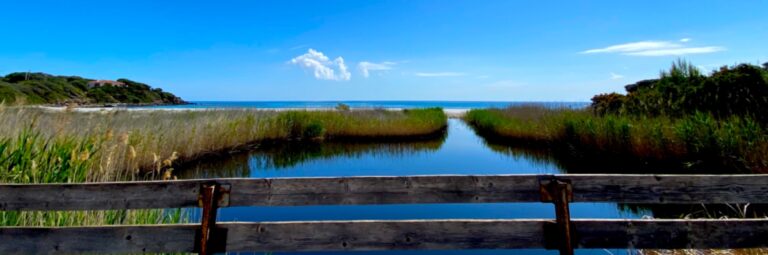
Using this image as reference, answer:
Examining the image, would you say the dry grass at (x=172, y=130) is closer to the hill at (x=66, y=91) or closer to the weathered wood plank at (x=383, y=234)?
the weathered wood plank at (x=383, y=234)

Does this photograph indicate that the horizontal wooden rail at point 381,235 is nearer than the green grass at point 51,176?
Yes

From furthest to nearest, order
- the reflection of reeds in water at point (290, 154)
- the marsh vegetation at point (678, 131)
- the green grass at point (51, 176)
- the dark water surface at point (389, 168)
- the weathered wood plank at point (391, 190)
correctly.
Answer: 1. the reflection of reeds in water at point (290, 154)
2. the marsh vegetation at point (678, 131)
3. the dark water surface at point (389, 168)
4. the green grass at point (51, 176)
5. the weathered wood plank at point (391, 190)

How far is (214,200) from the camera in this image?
2.24 meters

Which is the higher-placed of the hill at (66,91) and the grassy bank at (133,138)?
the hill at (66,91)

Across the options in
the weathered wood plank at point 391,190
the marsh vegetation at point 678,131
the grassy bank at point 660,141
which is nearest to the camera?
the weathered wood plank at point 391,190

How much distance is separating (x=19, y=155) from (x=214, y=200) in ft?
10.2

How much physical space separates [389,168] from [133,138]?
4.99 meters

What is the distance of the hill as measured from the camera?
25255mm

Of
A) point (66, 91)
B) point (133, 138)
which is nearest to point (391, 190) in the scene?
point (133, 138)

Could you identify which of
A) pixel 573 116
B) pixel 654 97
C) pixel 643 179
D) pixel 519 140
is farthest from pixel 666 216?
pixel 519 140

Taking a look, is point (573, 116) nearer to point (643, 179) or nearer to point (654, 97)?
point (654, 97)

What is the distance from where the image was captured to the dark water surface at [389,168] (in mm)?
5320

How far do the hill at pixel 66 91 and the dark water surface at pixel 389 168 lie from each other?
1101cm

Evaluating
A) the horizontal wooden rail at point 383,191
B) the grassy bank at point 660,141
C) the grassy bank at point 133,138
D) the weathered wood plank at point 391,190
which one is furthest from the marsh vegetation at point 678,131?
the grassy bank at point 133,138
